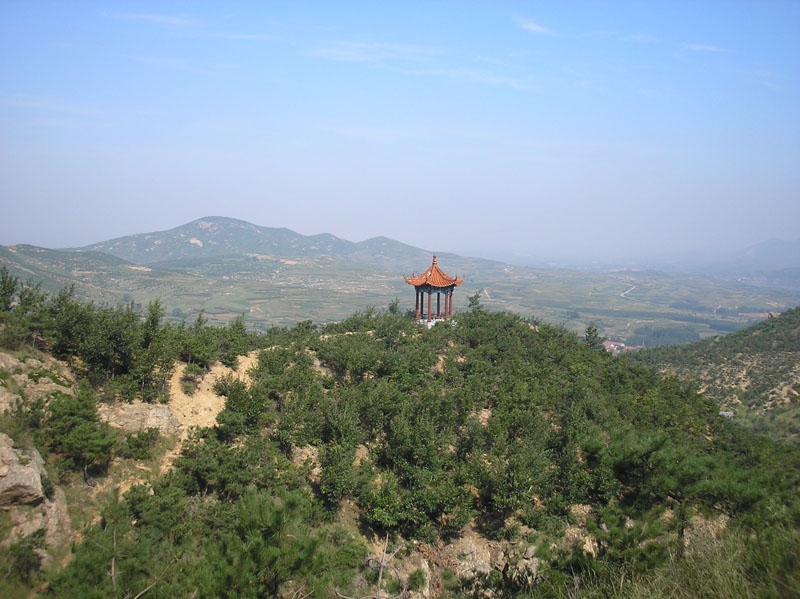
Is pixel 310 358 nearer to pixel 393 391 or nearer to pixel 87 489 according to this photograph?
pixel 393 391

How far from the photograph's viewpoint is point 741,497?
8906mm

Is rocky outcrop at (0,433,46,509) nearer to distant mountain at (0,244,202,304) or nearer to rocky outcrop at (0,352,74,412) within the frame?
rocky outcrop at (0,352,74,412)

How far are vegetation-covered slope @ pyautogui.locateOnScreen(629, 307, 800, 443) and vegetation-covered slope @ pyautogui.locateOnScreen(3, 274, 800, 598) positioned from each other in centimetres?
1285

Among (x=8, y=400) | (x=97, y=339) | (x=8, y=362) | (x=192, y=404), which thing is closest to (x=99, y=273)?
(x=97, y=339)

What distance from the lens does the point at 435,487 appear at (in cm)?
1134

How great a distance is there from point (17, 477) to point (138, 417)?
3.65 meters

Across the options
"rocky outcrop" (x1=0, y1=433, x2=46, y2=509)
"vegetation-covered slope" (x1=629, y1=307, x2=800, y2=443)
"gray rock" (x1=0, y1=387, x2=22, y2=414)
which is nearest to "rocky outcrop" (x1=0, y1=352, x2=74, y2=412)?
"gray rock" (x1=0, y1=387, x2=22, y2=414)

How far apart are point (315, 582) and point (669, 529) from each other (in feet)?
Result: 18.9

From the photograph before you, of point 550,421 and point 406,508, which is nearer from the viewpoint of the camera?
point 406,508

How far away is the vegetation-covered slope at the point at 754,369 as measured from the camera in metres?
28.6

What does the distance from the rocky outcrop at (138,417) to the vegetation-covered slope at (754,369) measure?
91.3ft

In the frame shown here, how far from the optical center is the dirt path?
1142 cm

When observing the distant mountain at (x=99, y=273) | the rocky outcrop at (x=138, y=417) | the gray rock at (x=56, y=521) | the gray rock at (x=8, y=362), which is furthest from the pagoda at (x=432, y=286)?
the distant mountain at (x=99, y=273)

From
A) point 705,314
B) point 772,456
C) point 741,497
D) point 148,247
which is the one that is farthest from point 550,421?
point 148,247
